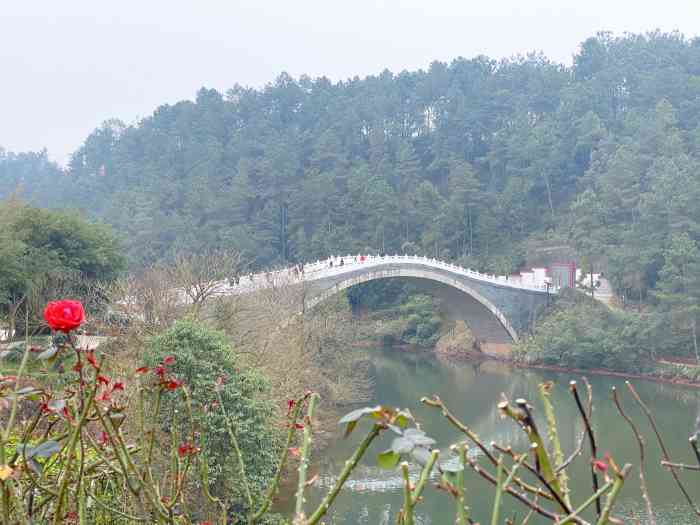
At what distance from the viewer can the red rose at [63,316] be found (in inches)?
45.1

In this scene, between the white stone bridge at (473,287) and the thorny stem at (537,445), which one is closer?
the thorny stem at (537,445)

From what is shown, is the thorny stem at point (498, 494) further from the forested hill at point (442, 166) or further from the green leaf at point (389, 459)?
the forested hill at point (442, 166)

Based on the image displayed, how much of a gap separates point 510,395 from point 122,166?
105ft

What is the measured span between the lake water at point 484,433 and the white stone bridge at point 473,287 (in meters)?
2.33

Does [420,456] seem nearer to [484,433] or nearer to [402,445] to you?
[402,445]

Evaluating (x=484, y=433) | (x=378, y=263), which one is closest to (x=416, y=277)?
(x=378, y=263)

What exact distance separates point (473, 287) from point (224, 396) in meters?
18.0

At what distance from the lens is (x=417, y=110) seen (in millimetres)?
40688

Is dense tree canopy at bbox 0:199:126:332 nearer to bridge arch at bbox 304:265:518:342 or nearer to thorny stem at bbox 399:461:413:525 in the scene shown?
bridge arch at bbox 304:265:518:342

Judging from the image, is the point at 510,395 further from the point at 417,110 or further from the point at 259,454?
the point at 417,110

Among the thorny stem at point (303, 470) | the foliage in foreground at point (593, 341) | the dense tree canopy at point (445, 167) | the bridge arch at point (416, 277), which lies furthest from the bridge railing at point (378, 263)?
the thorny stem at point (303, 470)

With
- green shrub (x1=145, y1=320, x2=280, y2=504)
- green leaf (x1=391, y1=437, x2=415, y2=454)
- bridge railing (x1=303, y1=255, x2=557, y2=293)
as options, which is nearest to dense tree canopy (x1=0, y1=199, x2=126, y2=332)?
green shrub (x1=145, y1=320, x2=280, y2=504)

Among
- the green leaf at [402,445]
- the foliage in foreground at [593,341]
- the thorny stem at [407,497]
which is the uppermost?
the foliage in foreground at [593,341]

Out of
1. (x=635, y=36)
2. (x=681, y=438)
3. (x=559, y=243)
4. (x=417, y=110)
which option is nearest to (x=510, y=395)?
(x=681, y=438)
